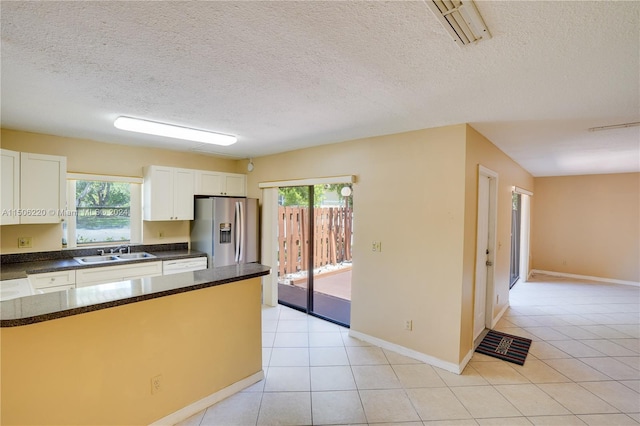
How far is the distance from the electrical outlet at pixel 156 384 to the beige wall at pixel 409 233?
2.22m

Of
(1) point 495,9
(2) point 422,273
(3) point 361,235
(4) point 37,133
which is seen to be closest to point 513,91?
(1) point 495,9

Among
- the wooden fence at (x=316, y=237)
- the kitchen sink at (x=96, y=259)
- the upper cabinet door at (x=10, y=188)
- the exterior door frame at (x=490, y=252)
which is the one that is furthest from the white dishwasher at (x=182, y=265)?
the exterior door frame at (x=490, y=252)

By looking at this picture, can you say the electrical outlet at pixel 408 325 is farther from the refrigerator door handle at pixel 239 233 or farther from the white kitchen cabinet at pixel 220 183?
the white kitchen cabinet at pixel 220 183

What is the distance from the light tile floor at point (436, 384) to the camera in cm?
221

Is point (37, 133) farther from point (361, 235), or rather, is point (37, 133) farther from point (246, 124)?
point (361, 235)

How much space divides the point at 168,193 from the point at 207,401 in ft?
9.46

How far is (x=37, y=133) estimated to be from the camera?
3350 mm

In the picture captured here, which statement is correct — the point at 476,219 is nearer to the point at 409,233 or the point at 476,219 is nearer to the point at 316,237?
the point at 409,233

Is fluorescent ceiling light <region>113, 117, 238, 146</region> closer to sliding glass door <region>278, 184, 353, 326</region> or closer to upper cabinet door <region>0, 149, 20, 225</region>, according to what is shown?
upper cabinet door <region>0, 149, 20, 225</region>

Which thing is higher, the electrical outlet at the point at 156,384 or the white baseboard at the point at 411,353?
the electrical outlet at the point at 156,384

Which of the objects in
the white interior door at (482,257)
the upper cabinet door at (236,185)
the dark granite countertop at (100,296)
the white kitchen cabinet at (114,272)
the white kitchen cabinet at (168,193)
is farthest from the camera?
the upper cabinet door at (236,185)

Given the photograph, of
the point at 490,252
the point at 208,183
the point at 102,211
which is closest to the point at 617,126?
the point at 490,252

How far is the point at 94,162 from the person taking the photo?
3.78 metres

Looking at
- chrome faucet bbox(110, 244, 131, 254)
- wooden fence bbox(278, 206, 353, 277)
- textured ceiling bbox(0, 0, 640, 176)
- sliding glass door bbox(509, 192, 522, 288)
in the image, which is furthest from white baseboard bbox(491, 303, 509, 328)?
chrome faucet bbox(110, 244, 131, 254)
